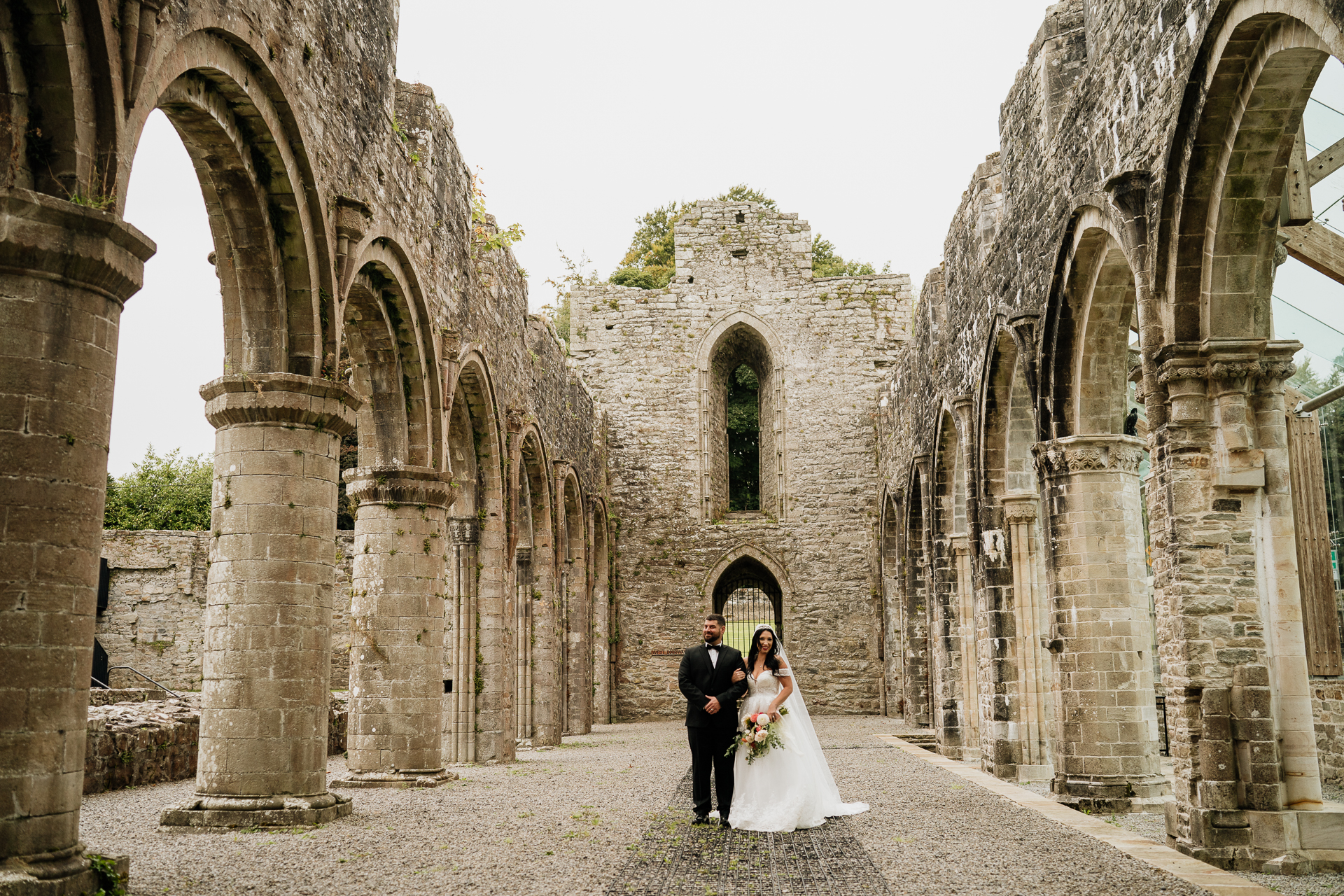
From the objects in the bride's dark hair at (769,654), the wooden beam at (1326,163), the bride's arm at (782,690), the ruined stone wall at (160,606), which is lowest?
the bride's arm at (782,690)

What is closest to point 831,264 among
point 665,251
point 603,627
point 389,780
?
point 665,251

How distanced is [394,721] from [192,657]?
10.4m

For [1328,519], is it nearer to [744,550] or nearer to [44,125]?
[44,125]

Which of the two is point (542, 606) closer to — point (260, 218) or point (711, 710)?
point (711, 710)

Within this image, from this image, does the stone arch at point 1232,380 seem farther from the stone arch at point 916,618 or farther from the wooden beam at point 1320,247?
the stone arch at point 916,618

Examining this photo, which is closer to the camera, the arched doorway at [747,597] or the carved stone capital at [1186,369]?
the carved stone capital at [1186,369]

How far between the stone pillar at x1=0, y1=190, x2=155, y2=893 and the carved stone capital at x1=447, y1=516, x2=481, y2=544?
8871mm

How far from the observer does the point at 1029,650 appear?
39.5 ft

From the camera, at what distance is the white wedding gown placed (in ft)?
24.6

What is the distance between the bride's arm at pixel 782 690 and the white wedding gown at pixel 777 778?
0.02 metres

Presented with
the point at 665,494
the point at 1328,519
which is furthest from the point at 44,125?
the point at 665,494

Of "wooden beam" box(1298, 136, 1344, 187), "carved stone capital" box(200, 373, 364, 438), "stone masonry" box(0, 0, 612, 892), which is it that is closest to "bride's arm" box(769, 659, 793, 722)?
"stone masonry" box(0, 0, 612, 892)

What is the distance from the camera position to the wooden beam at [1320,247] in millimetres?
9562

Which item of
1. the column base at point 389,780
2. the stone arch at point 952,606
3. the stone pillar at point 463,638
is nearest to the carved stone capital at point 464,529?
the stone pillar at point 463,638
